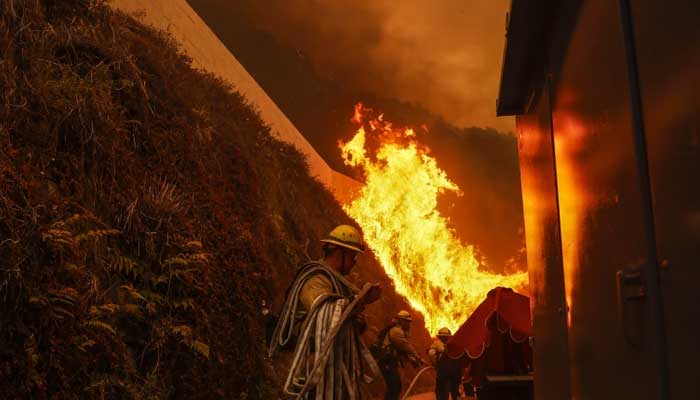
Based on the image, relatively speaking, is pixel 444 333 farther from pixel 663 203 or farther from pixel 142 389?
pixel 663 203

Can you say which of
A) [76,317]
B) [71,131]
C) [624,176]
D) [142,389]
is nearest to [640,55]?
[624,176]

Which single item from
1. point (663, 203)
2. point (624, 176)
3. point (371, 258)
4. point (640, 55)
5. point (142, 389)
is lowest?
point (142, 389)

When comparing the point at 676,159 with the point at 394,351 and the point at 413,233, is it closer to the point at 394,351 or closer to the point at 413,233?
the point at 394,351

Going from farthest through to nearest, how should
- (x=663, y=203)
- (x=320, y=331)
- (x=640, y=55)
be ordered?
(x=320, y=331) < (x=640, y=55) < (x=663, y=203)

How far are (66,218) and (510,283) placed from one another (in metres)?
33.8

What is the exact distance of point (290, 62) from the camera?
4872 centimetres

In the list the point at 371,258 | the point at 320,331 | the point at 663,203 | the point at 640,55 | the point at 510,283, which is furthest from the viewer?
the point at 510,283

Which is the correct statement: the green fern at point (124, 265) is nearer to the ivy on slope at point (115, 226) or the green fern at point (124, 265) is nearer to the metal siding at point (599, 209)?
the ivy on slope at point (115, 226)

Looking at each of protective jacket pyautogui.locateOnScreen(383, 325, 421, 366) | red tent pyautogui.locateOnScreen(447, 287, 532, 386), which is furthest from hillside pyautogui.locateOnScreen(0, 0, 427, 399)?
red tent pyautogui.locateOnScreen(447, 287, 532, 386)

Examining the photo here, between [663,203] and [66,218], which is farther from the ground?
[66,218]

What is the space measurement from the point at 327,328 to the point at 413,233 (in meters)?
25.0

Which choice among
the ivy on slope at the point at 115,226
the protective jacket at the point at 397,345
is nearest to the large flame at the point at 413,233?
the protective jacket at the point at 397,345

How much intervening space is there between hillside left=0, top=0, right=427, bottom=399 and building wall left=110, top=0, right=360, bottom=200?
142 cm

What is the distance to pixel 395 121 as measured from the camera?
46.2 meters
